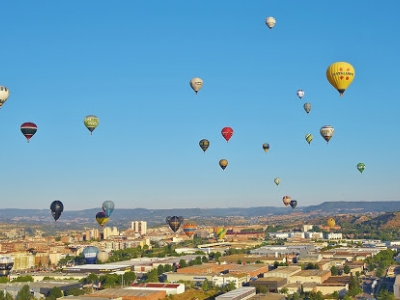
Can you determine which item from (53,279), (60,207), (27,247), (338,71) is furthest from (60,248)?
(338,71)

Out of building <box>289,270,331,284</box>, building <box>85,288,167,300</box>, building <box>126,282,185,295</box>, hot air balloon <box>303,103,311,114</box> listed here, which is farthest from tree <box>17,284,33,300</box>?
hot air balloon <box>303,103,311,114</box>

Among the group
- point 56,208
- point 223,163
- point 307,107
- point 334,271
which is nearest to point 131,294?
point 56,208

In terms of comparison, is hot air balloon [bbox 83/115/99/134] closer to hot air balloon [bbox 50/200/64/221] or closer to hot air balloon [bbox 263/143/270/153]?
hot air balloon [bbox 50/200/64/221]

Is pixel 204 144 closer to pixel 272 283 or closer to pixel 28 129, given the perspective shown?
pixel 272 283

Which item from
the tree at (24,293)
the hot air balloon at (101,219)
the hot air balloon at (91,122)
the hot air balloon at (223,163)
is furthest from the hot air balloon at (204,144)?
the tree at (24,293)

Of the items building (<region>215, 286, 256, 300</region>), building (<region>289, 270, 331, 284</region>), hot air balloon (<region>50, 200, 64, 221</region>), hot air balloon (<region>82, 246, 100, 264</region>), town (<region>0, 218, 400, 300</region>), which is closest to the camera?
building (<region>215, 286, 256, 300</region>)

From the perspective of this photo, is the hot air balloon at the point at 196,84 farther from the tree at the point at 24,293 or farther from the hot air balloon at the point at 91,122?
the tree at the point at 24,293
